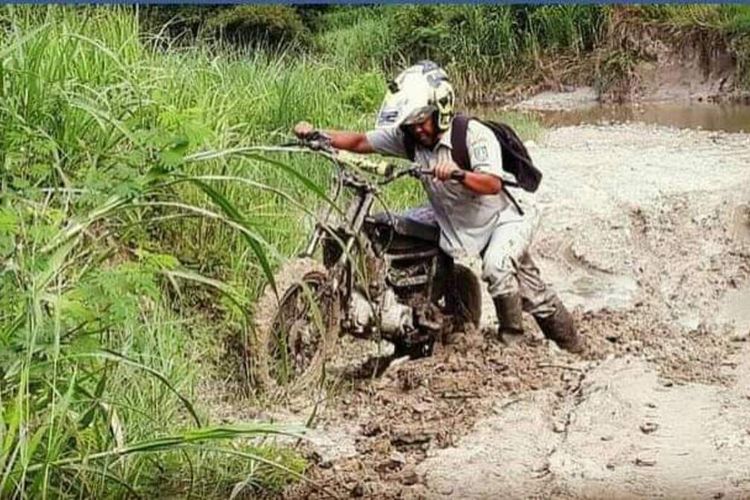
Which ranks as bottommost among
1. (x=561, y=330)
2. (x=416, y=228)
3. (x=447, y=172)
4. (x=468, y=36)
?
(x=561, y=330)

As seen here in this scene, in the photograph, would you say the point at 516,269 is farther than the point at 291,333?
Yes

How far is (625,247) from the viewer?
2.15 m

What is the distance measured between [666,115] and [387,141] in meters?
0.47

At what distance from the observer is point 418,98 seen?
1.81 m

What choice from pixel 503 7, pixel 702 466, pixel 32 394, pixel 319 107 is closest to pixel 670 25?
pixel 503 7

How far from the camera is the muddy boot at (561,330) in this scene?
2031 millimetres

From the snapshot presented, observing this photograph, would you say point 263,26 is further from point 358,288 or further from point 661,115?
point 661,115

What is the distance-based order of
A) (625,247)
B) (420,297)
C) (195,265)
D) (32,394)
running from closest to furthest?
(32,394) < (195,265) < (420,297) < (625,247)

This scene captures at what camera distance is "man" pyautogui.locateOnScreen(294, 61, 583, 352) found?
1816mm

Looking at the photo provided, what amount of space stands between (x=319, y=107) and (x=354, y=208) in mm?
174

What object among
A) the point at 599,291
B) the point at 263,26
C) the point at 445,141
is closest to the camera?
the point at 263,26

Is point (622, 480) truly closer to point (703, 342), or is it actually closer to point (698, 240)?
point (703, 342)

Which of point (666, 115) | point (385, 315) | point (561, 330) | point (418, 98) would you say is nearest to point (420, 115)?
point (418, 98)

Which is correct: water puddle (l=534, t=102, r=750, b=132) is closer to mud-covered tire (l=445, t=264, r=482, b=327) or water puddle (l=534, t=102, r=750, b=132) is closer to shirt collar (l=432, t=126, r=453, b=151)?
shirt collar (l=432, t=126, r=453, b=151)
